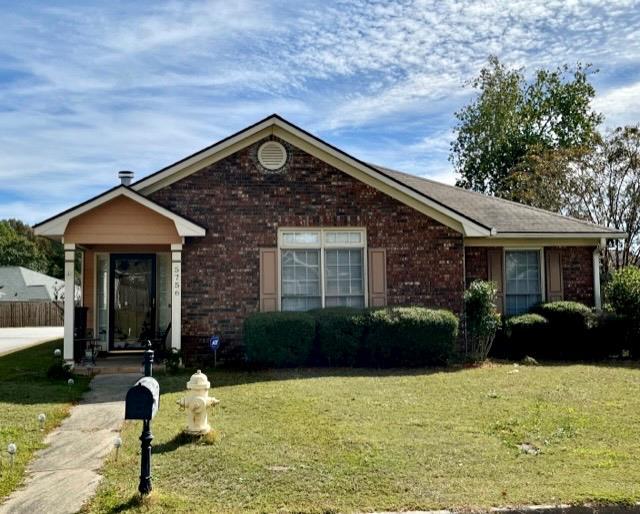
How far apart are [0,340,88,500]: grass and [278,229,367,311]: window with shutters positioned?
471 cm

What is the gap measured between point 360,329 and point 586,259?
6961 millimetres

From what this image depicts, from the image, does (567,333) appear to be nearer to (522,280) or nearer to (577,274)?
(522,280)

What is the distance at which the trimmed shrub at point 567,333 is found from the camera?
14.4 m

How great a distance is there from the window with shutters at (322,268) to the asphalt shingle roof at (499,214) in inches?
74.8

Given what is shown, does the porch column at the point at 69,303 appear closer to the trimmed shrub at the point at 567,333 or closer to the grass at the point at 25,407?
the grass at the point at 25,407

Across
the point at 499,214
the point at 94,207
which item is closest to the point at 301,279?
the point at 94,207

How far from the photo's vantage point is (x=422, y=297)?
14.3 m

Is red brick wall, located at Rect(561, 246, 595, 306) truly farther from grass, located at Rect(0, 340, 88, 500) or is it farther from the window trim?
grass, located at Rect(0, 340, 88, 500)

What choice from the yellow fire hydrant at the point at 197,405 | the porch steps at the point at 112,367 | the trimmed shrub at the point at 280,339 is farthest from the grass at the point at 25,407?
the trimmed shrub at the point at 280,339

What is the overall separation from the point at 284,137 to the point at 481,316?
5.84m

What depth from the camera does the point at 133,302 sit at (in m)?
15.3

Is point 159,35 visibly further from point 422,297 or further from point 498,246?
point 498,246

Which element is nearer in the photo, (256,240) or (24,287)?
(256,240)

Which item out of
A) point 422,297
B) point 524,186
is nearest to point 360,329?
point 422,297
